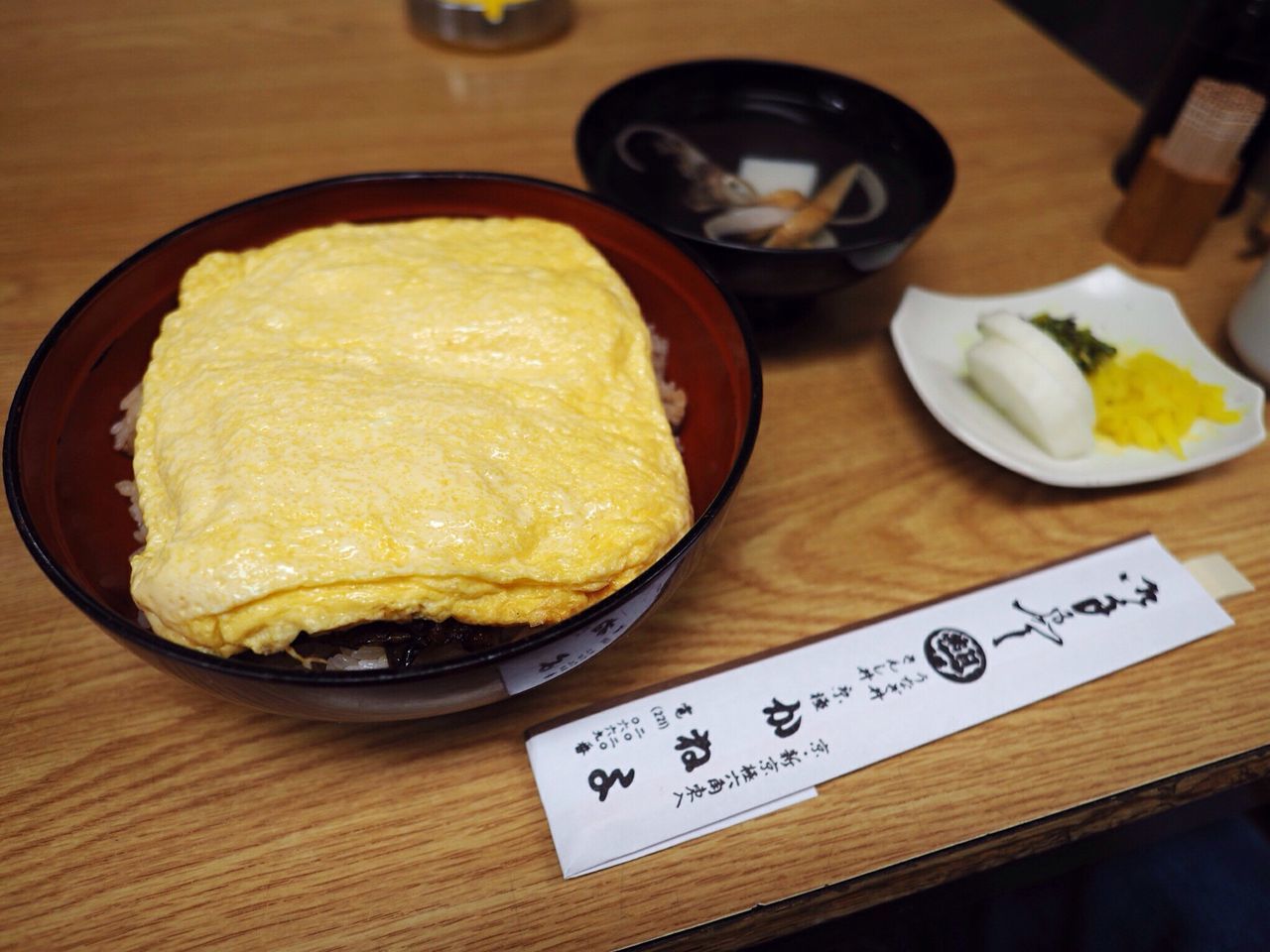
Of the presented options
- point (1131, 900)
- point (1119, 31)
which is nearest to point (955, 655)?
point (1131, 900)

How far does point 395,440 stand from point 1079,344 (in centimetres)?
138

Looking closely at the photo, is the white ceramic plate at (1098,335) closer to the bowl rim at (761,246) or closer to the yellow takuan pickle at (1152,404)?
the yellow takuan pickle at (1152,404)

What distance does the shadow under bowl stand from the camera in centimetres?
155

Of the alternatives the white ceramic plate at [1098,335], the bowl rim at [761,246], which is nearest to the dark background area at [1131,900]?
the white ceramic plate at [1098,335]

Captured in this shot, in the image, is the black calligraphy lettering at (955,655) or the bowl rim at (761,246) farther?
the bowl rim at (761,246)

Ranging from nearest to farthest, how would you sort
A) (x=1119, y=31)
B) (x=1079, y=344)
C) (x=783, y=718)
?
(x=783, y=718) < (x=1079, y=344) < (x=1119, y=31)

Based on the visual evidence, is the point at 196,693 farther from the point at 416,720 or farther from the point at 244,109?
the point at 244,109

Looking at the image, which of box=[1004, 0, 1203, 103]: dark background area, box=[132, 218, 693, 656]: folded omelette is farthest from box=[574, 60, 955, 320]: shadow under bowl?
box=[1004, 0, 1203, 103]: dark background area

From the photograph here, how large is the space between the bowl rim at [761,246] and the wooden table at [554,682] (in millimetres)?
328

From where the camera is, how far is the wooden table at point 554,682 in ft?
3.44

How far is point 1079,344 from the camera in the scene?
5.54 feet

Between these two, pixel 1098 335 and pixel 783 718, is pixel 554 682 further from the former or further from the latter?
pixel 1098 335

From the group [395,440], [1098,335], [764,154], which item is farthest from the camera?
[764,154]

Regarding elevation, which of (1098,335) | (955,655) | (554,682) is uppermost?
(1098,335)
